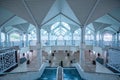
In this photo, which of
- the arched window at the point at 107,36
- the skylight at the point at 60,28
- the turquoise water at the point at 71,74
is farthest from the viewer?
the arched window at the point at 107,36

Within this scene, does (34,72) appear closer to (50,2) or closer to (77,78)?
(77,78)

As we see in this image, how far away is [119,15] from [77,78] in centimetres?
859

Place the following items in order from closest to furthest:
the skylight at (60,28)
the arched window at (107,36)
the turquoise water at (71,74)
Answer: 1. the turquoise water at (71,74)
2. the skylight at (60,28)
3. the arched window at (107,36)

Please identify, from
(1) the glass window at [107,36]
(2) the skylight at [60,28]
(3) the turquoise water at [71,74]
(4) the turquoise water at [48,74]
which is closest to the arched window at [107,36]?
(1) the glass window at [107,36]

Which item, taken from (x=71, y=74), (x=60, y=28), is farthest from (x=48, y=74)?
(x=60, y=28)

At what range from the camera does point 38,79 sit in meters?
13.7

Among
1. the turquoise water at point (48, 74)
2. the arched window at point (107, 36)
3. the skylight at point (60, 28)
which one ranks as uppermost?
the skylight at point (60, 28)

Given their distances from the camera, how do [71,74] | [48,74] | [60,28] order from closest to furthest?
[71,74], [48,74], [60,28]

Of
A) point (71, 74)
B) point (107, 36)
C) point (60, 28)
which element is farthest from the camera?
point (107, 36)

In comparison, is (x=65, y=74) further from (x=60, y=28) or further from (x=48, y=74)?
(x=60, y=28)

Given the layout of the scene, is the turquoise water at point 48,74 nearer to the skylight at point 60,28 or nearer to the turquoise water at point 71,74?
the turquoise water at point 71,74

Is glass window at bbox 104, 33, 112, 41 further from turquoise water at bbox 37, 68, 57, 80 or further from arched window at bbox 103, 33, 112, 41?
turquoise water at bbox 37, 68, 57, 80

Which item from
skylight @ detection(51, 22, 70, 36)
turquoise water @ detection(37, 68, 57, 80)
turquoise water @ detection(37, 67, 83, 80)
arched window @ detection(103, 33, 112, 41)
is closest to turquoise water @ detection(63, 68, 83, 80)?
turquoise water @ detection(37, 67, 83, 80)

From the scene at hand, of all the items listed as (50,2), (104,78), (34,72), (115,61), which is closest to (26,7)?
(50,2)
